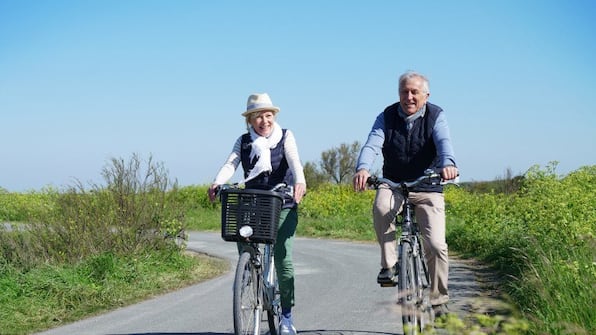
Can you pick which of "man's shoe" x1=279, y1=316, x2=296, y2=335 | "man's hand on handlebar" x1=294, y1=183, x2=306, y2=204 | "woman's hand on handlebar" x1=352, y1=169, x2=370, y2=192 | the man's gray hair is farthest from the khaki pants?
"man's shoe" x1=279, y1=316, x2=296, y2=335

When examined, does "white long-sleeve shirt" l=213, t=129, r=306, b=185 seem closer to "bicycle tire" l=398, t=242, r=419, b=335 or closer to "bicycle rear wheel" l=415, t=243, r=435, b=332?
"bicycle tire" l=398, t=242, r=419, b=335

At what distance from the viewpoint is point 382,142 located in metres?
5.67

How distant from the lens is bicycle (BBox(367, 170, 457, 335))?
5.16 m

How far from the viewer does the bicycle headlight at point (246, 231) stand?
5.07 m

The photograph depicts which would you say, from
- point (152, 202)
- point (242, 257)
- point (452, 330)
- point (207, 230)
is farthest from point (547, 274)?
→ point (207, 230)

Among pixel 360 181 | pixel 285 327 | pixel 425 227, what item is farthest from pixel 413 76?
pixel 285 327

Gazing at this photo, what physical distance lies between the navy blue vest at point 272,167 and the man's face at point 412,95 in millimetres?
1048

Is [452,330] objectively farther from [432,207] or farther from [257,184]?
[257,184]

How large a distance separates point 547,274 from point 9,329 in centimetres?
534

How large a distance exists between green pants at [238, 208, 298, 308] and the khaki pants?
72 centimetres

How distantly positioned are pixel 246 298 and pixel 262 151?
1.23 metres

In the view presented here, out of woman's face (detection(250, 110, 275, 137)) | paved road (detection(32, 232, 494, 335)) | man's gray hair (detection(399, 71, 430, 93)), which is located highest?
man's gray hair (detection(399, 71, 430, 93))

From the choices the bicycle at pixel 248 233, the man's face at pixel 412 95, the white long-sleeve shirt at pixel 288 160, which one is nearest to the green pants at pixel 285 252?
the white long-sleeve shirt at pixel 288 160

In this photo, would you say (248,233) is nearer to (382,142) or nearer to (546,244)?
(382,142)
